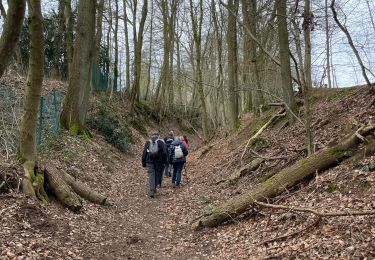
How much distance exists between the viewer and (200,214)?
8742 millimetres

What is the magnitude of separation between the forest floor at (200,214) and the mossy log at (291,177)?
0.16 metres

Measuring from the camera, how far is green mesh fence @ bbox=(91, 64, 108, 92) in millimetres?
26531

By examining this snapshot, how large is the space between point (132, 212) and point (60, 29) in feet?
66.2

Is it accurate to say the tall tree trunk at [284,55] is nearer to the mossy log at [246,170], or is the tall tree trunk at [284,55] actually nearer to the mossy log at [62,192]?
the mossy log at [246,170]

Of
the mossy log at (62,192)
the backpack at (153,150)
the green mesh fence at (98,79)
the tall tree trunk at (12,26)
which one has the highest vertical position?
the green mesh fence at (98,79)

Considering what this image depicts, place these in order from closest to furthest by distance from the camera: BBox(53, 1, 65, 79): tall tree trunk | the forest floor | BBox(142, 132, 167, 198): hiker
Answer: the forest floor, BBox(142, 132, 167, 198): hiker, BBox(53, 1, 65, 79): tall tree trunk

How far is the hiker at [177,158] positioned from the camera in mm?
12781

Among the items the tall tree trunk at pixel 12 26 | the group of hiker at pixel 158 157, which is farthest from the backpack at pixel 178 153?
the tall tree trunk at pixel 12 26

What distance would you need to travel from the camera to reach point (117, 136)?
18.3m

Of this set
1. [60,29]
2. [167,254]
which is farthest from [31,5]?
[60,29]

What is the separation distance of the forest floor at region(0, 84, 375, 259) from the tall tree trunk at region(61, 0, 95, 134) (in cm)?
309

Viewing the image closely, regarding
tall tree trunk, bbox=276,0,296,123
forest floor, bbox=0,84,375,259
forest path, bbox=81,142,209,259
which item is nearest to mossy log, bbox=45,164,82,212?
forest floor, bbox=0,84,375,259

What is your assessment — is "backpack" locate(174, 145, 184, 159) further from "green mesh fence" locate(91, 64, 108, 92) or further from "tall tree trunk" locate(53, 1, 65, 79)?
"tall tree trunk" locate(53, 1, 65, 79)

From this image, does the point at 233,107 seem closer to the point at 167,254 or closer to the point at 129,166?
the point at 129,166
